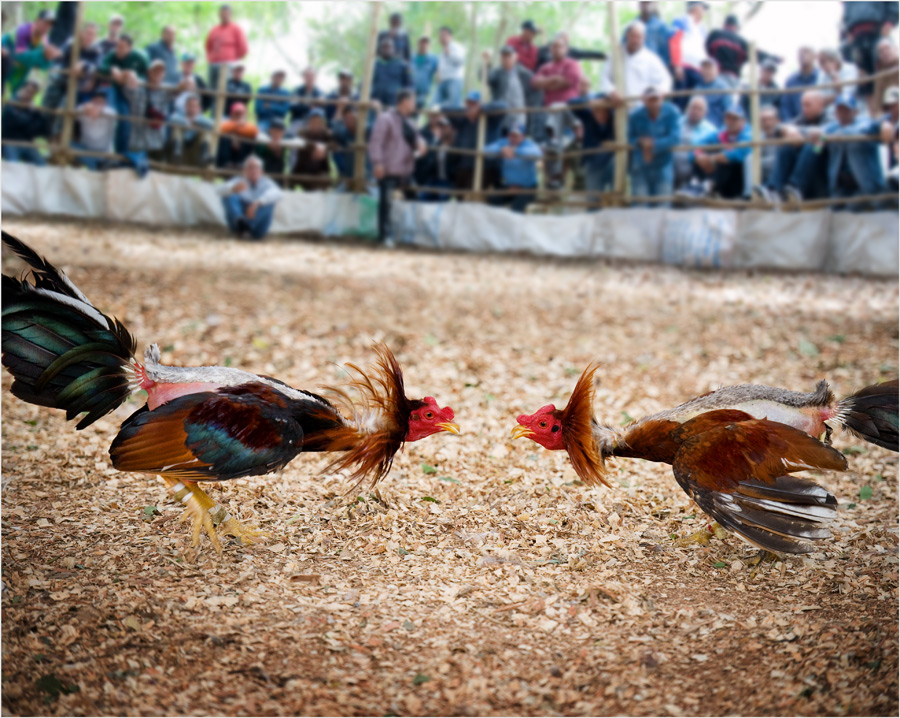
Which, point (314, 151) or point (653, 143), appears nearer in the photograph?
point (653, 143)

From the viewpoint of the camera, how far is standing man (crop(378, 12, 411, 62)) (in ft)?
38.1

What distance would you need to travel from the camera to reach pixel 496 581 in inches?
117

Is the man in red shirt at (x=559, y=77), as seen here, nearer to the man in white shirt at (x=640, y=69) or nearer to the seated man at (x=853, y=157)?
the man in white shirt at (x=640, y=69)

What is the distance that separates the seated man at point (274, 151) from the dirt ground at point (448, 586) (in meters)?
6.28

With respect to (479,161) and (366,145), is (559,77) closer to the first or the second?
(479,161)

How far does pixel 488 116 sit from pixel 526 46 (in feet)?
3.86

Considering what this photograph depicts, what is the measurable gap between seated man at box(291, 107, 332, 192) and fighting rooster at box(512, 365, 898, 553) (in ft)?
30.3

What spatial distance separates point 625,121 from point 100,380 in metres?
8.69

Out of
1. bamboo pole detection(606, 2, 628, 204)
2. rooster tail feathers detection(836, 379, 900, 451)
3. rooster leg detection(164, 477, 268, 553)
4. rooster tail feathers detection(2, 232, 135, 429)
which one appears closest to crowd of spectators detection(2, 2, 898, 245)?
bamboo pole detection(606, 2, 628, 204)

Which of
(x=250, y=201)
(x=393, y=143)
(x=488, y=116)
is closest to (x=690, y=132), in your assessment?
(x=488, y=116)

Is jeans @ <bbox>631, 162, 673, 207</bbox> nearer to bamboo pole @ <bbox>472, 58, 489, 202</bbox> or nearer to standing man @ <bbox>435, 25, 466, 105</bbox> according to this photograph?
bamboo pole @ <bbox>472, 58, 489, 202</bbox>

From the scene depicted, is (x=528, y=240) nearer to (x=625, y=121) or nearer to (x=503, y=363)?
(x=625, y=121)

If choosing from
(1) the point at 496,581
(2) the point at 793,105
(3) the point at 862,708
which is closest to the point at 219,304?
(1) the point at 496,581

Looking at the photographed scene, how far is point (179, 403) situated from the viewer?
9.07 feet
